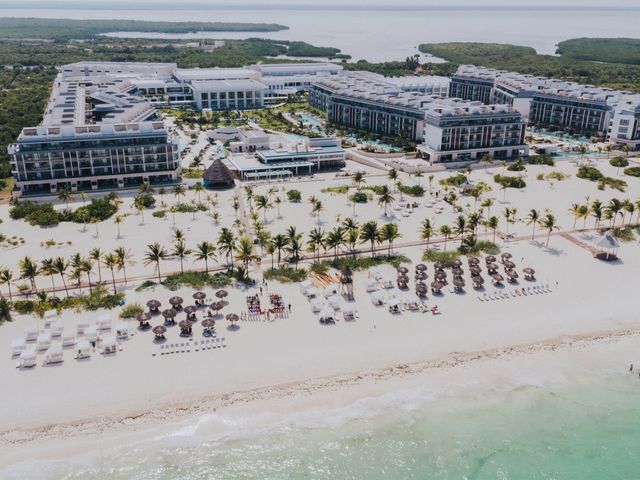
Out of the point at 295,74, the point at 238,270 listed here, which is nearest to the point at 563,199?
the point at 238,270

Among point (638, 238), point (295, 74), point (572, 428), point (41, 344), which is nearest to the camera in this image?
point (572, 428)

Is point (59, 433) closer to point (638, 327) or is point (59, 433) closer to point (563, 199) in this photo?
point (638, 327)

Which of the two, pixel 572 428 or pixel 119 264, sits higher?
pixel 119 264

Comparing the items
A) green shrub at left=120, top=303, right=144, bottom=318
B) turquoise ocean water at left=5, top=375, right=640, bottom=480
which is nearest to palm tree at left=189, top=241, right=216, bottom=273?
green shrub at left=120, top=303, right=144, bottom=318

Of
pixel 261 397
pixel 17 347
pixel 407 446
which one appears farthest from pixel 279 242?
pixel 407 446

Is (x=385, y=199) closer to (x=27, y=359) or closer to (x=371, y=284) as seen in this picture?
(x=371, y=284)

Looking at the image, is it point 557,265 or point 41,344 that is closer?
point 41,344
